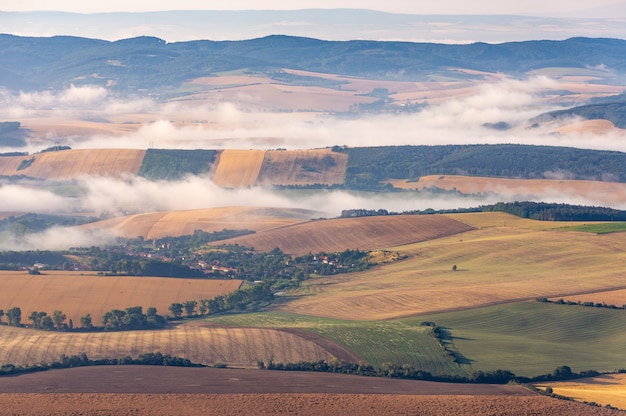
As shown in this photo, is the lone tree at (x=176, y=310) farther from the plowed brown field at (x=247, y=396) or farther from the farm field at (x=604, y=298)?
the farm field at (x=604, y=298)

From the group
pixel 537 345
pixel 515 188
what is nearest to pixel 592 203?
pixel 515 188

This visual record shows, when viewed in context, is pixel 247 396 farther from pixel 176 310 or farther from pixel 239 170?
pixel 239 170

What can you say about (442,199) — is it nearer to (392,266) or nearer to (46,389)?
(392,266)

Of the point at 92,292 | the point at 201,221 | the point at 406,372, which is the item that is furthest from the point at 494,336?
the point at 201,221

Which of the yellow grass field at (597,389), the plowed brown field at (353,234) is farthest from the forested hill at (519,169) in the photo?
the yellow grass field at (597,389)

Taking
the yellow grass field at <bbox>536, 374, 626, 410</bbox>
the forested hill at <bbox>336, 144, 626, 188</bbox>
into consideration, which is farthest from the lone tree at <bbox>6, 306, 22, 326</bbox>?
the forested hill at <bbox>336, 144, 626, 188</bbox>

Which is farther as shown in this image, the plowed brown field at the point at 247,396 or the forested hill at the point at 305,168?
the forested hill at the point at 305,168

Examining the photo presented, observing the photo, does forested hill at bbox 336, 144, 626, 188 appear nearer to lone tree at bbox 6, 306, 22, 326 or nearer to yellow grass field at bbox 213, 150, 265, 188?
yellow grass field at bbox 213, 150, 265, 188
